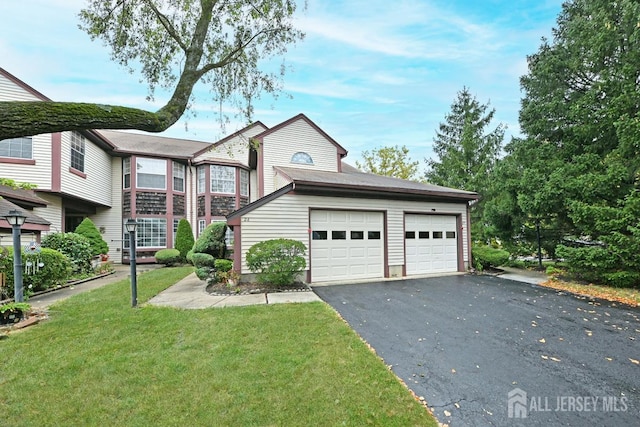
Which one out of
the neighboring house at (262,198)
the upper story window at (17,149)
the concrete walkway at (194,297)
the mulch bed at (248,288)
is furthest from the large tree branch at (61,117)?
the upper story window at (17,149)

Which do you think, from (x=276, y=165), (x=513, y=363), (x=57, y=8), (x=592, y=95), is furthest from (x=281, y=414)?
(x=592, y=95)

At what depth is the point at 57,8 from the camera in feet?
20.7

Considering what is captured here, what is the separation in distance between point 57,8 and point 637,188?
52.2 feet

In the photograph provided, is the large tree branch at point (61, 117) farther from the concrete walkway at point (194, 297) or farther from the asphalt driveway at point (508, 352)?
the concrete walkway at point (194, 297)

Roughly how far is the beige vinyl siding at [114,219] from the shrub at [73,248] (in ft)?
15.8

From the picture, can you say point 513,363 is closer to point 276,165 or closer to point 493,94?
point 276,165

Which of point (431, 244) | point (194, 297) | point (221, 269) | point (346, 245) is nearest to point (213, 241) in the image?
point (221, 269)

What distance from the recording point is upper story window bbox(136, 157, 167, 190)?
51.3 feet

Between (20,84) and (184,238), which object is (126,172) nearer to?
(184,238)

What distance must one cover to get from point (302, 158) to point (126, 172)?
10.1 metres

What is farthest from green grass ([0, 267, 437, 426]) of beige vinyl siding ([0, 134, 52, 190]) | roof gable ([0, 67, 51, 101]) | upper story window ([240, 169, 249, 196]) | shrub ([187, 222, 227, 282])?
upper story window ([240, 169, 249, 196])

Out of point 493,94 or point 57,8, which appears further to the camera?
point 493,94

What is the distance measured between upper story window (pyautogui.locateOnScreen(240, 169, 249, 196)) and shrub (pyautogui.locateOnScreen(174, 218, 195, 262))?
366cm

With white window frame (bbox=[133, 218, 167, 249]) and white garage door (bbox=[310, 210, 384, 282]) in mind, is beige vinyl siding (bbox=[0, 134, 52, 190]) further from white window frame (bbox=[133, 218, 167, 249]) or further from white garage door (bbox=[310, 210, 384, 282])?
white garage door (bbox=[310, 210, 384, 282])
